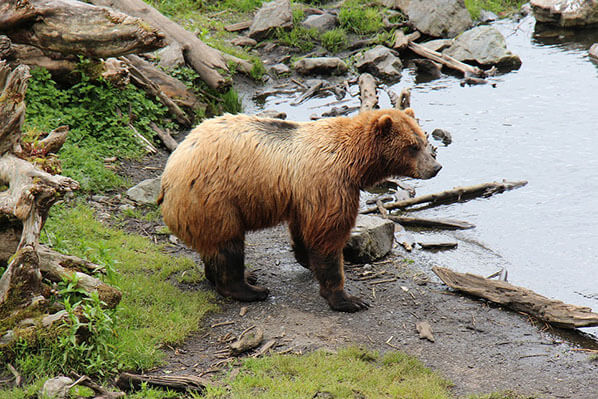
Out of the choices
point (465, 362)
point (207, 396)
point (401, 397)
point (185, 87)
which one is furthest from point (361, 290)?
point (185, 87)

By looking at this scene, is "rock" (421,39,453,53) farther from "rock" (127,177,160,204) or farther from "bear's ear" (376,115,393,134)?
"bear's ear" (376,115,393,134)

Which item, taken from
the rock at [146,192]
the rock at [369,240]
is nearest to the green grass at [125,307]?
the rock at [146,192]

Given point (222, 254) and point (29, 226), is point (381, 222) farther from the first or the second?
point (29, 226)

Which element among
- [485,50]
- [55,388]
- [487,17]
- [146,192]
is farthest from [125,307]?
[487,17]

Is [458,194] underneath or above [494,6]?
underneath

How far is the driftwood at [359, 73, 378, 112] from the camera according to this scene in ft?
39.1

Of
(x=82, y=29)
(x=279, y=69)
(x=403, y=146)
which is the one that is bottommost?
(x=279, y=69)

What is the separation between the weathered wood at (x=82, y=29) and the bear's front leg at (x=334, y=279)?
9.31 ft

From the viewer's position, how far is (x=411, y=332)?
6914 mm

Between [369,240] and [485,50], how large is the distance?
885cm

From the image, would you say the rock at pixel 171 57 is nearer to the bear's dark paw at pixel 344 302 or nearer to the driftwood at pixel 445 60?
the driftwood at pixel 445 60

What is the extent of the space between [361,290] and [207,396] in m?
2.79

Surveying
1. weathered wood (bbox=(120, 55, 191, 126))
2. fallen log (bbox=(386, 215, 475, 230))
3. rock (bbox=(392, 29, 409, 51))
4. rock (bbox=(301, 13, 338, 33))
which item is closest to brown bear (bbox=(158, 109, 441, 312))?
fallen log (bbox=(386, 215, 475, 230))

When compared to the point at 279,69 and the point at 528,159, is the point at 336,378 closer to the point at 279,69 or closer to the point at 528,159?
the point at 528,159
